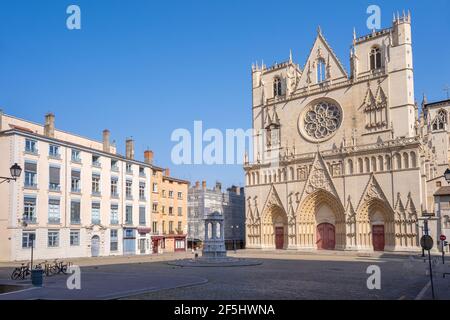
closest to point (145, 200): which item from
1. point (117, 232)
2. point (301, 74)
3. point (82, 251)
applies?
point (117, 232)

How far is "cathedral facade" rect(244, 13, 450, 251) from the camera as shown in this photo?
5556 cm

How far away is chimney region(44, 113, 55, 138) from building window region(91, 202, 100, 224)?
8968 millimetres

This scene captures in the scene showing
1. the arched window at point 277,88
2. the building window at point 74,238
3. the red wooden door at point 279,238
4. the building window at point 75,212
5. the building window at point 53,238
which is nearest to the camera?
the building window at point 53,238

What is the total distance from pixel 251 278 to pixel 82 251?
32.2m

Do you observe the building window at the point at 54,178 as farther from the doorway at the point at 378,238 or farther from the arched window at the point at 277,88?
the doorway at the point at 378,238

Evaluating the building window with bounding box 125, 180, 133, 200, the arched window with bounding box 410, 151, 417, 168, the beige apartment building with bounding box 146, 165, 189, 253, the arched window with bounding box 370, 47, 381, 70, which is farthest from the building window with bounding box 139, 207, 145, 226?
the arched window with bounding box 370, 47, 381, 70

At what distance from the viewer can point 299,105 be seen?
→ 2653 inches

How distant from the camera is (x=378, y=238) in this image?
56938mm

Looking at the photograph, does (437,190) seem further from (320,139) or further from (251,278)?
(251,278)

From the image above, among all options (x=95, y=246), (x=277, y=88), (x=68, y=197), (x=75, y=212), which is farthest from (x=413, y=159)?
(x=68, y=197)

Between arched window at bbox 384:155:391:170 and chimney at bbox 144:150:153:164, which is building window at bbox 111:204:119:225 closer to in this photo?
chimney at bbox 144:150:153:164

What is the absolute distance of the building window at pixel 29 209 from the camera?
4734cm

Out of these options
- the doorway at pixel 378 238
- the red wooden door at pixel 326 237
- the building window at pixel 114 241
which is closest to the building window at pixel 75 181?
the building window at pixel 114 241

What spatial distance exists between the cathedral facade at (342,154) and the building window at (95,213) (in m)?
22.1
